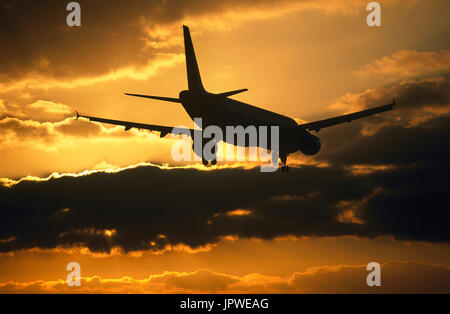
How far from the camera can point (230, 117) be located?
7012 centimetres

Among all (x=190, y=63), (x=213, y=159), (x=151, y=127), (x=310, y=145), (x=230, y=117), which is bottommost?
(x=213, y=159)

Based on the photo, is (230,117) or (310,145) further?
(310,145)

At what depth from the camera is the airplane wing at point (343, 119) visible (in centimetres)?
6799

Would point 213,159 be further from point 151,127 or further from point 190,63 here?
point 190,63

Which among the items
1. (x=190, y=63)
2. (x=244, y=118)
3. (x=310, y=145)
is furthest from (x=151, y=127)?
(x=310, y=145)

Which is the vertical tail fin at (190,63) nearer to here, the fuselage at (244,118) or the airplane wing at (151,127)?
the fuselage at (244,118)

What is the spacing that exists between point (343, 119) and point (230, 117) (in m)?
14.4

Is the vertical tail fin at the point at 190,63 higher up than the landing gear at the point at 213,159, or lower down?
higher up

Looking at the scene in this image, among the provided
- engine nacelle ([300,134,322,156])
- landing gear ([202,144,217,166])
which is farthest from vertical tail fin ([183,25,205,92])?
engine nacelle ([300,134,322,156])

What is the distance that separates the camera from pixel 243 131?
231 ft

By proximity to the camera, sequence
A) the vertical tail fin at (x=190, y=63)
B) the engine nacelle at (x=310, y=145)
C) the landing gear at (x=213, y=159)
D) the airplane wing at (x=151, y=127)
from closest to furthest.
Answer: the airplane wing at (x=151, y=127), the vertical tail fin at (x=190, y=63), the landing gear at (x=213, y=159), the engine nacelle at (x=310, y=145)

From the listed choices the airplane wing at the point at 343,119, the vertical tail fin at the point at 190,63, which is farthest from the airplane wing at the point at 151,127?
the airplane wing at the point at 343,119
